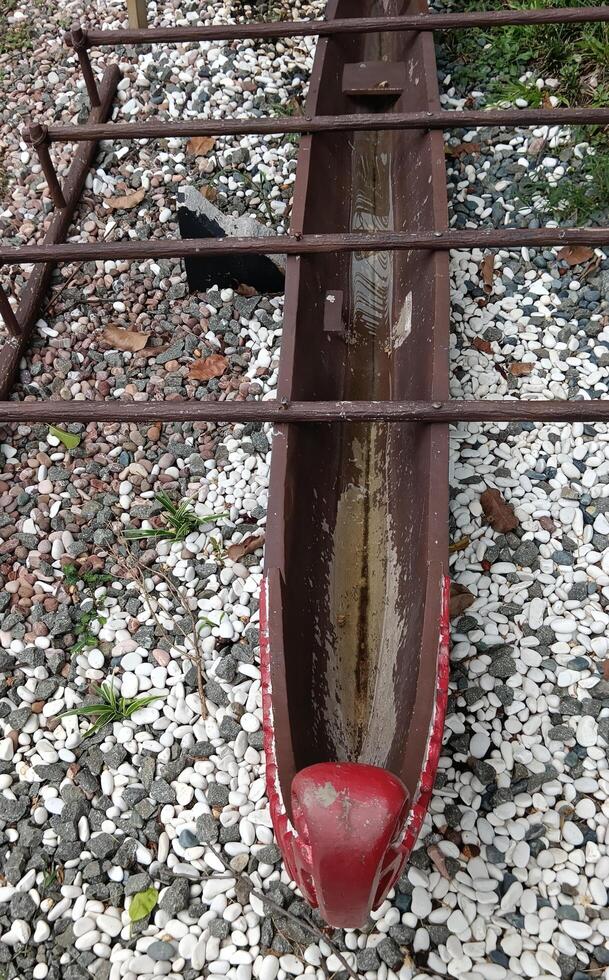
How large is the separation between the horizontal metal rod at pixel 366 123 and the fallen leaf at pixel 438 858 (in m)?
2.49

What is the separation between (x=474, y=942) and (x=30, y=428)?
7.73 ft

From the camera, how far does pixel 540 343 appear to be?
10.3 ft

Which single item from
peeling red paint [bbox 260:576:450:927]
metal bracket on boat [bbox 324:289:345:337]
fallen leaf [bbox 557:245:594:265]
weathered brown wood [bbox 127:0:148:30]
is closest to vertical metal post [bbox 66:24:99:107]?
weathered brown wood [bbox 127:0:148:30]

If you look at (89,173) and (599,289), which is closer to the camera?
(599,289)

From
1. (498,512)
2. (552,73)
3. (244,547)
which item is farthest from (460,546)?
(552,73)

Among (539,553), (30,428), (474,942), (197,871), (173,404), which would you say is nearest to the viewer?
(474,942)

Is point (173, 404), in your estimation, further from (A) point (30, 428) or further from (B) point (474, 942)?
(B) point (474, 942)

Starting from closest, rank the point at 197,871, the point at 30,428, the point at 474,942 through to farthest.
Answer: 1. the point at 474,942
2. the point at 197,871
3. the point at 30,428

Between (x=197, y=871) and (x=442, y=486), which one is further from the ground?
(x=442, y=486)

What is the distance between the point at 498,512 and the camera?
2.65 m

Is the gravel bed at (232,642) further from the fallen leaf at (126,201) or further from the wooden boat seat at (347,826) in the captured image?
the wooden boat seat at (347,826)

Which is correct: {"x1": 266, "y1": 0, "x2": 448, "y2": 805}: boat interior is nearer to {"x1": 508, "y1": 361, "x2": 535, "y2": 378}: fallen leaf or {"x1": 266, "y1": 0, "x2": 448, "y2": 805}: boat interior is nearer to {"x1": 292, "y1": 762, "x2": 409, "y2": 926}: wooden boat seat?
{"x1": 292, "y1": 762, "x2": 409, "y2": 926}: wooden boat seat

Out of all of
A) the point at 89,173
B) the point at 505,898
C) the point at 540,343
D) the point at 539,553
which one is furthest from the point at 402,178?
the point at 505,898

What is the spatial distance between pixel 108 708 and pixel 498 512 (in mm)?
1457
